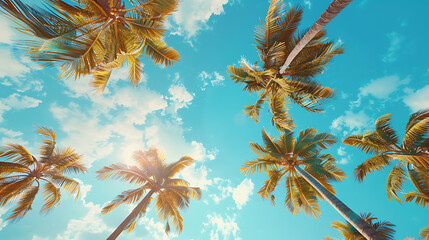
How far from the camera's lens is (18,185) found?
387 inches

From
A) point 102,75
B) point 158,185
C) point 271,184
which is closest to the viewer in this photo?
point 102,75

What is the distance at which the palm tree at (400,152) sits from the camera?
24.9 ft

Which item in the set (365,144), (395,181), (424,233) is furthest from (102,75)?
(424,233)

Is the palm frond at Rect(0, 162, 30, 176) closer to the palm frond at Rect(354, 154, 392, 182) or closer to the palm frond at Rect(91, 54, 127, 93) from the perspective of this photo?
the palm frond at Rect(91, 54, 127, 93)

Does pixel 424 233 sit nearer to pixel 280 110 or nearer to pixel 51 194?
pixel 280 110

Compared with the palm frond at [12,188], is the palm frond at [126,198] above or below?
above

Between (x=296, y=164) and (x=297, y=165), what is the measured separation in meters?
0.08

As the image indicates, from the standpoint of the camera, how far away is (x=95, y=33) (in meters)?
6.13

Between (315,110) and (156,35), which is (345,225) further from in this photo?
(156,35)

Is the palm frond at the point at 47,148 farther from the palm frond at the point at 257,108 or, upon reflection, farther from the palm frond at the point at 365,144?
the palm frond at the point at 365,144

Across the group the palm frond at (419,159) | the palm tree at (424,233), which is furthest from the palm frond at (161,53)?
the palm tree at (424,233)

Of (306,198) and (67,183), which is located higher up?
(306,198)

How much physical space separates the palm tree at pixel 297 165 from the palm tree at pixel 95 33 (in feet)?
23.8

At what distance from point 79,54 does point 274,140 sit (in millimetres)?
9826
